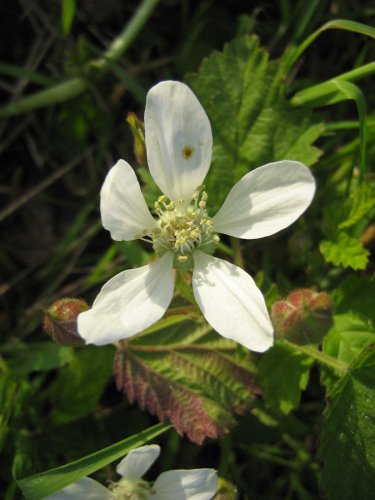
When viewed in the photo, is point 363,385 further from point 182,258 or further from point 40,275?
point 40,275

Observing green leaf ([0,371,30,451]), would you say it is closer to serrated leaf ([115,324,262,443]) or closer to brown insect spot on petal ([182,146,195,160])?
serrated leaf ([115,324,262,443])

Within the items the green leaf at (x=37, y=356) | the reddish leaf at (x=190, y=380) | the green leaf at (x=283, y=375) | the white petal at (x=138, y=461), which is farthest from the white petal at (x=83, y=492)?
the green leaf at (x=283, y=375)

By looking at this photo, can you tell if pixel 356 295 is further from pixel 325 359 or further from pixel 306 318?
pixel 306 318

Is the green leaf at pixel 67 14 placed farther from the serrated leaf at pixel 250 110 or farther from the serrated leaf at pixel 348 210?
the serrated leaf at pixel 348 210

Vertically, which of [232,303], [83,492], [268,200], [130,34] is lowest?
[83,492]

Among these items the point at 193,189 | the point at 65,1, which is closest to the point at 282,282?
the point at 193,189

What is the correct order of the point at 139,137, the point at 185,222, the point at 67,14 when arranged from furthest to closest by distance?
the point at 67,14
the point at 139,137
the point at 185,222

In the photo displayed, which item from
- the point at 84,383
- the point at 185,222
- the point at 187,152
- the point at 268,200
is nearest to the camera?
the point at 268,200

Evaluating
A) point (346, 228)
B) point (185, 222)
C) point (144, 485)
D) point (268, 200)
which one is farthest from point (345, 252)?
point (144, 485)
